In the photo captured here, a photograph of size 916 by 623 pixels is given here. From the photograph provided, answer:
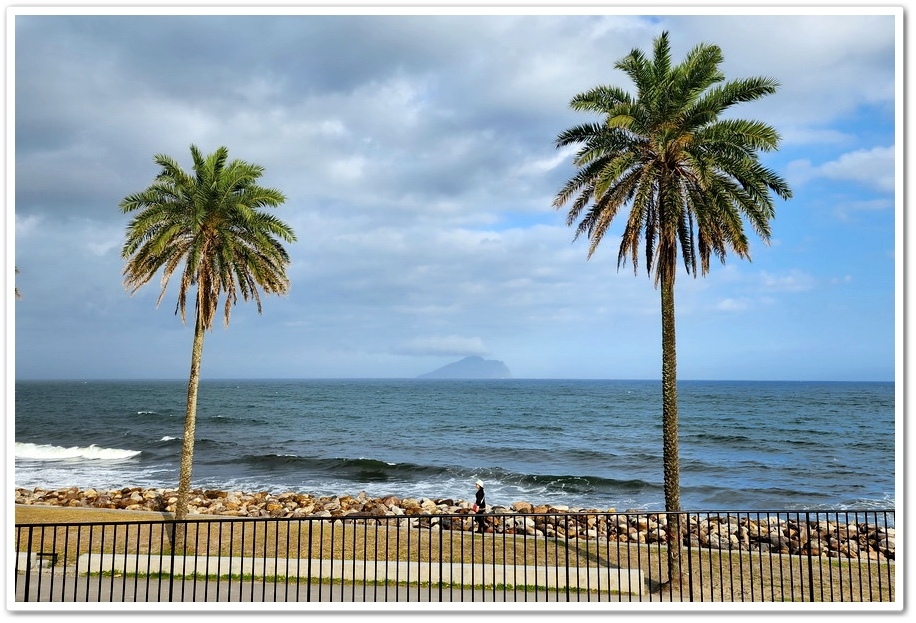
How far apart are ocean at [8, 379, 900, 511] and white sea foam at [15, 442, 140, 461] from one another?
0.16 m

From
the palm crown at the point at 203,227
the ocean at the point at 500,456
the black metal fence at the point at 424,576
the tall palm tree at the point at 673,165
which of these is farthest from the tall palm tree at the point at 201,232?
the ocean at the point at 500,456

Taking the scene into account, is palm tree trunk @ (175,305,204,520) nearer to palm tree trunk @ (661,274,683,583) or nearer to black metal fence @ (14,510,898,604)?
black metal fence @ (14,510,898,604)

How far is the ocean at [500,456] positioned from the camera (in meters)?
35.6

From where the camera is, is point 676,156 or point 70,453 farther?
point 70,453

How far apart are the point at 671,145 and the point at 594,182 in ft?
6.32

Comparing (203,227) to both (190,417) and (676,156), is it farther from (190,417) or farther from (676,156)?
(676,156)

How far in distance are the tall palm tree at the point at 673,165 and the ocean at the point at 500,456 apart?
768 inches

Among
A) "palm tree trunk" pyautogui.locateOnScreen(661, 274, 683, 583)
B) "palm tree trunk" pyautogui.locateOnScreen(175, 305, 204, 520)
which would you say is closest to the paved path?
"palm tree trunk" pyautogui.locateOnScreen(661, 274, 683, 583)

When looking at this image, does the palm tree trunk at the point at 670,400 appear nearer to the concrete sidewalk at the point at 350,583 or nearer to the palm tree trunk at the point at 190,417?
the concrete sidewalk at the point at 350,583

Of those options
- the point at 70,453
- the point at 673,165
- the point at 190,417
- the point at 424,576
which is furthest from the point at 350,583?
the point at 70,453

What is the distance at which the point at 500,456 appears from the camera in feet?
167

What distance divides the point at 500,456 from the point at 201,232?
3788 cm

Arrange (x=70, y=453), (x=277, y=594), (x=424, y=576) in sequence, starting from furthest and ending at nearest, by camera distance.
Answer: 1. (x=70, y=453)
2. (x=424, y=576)
3. (x=277, y=594)
